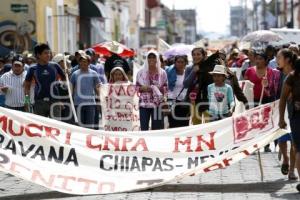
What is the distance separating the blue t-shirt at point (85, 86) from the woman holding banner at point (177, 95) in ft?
3.88

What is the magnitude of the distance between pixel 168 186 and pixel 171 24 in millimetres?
121772

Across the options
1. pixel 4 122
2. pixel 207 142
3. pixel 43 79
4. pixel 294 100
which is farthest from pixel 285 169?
pixel 43 79

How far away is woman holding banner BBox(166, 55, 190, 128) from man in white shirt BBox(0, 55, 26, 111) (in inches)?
95.6

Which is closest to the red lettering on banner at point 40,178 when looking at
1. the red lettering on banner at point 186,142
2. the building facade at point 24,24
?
the red lettering on banner at point 186,142

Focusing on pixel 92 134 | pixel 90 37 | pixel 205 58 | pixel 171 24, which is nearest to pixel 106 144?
pixel 92 134

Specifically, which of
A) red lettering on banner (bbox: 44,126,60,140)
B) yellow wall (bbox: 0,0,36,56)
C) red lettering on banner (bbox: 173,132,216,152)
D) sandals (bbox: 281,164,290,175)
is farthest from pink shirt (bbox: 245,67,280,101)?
yellow wall (bbox: 0,0,36,56)

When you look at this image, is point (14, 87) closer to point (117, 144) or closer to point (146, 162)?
point (117, 144)

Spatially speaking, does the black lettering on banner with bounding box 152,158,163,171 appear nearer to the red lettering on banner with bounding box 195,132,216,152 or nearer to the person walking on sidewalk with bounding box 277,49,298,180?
the red lettering on banner with bounding box 195,132,216,152

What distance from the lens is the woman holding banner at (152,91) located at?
13273 mm

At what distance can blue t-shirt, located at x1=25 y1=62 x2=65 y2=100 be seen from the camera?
13578mm

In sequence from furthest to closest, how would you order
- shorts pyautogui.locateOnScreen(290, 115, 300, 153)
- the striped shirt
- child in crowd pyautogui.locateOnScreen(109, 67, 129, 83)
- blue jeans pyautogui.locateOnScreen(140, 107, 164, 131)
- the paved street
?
1. the striped shirt
2. child in crowd pyautogui.locateOnScreen(109, 67, 129, 83)
3. blue jeans pyautogui.locateOnScreen(140, 107, 164, 131)
4. shorts pyautogui.locateOnScreen(290, 115, 300, 153)
5. the paved street

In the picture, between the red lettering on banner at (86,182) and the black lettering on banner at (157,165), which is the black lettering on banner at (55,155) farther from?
the black lettering on banner at (157,165)

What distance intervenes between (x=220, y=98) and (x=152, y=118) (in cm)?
134

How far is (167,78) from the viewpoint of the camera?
563 inches
